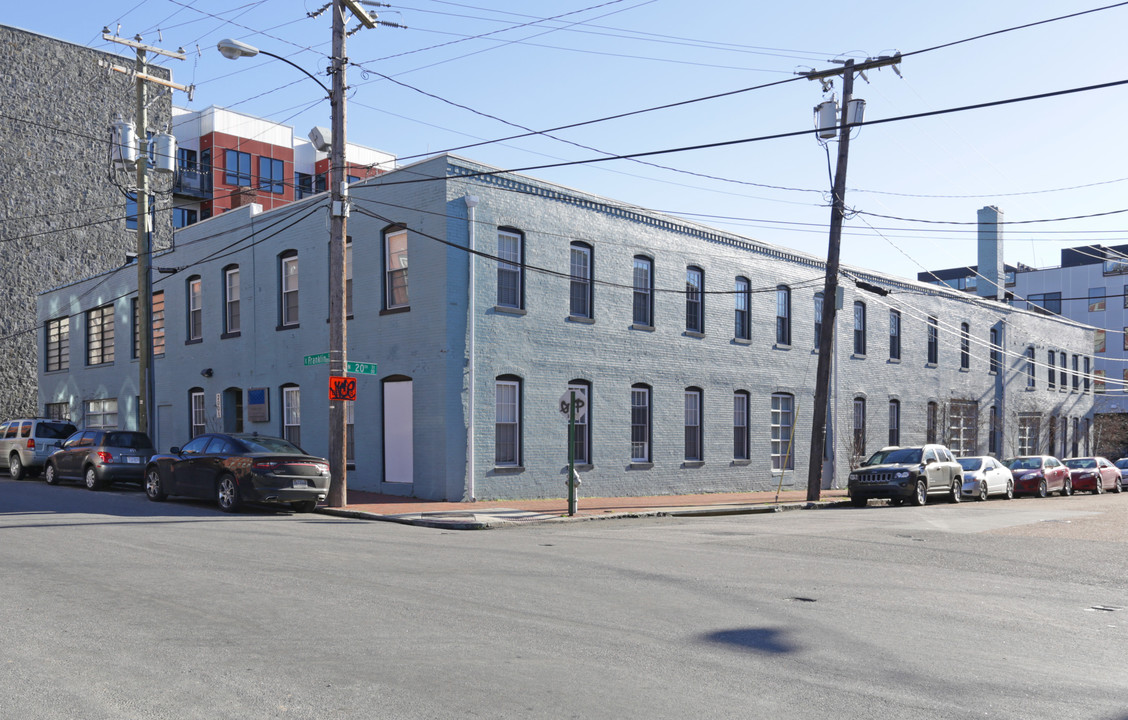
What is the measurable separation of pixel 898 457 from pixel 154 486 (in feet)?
60.6

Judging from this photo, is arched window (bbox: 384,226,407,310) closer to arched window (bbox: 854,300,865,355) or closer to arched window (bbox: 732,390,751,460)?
arched window (bbox: 732,390,751,460)

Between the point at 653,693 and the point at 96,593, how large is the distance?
18.3ft

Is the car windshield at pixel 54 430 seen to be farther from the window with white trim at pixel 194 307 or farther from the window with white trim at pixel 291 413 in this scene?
the window with white trim at pixel 291 413

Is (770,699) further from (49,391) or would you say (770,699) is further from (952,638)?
(49,391)

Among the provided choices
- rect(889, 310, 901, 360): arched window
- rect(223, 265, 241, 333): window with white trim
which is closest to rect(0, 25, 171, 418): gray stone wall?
rect(223, 265, 241, 333): window with white trim

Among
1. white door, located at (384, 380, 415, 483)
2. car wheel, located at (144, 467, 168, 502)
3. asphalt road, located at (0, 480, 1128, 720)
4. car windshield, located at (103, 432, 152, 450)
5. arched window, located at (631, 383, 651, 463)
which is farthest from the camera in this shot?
arched window, located at (631, 383, 651, 463)

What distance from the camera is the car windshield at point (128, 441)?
23.0 meters

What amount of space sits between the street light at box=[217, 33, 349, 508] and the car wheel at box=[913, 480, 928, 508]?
575 inches

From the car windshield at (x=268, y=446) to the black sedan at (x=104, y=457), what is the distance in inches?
236

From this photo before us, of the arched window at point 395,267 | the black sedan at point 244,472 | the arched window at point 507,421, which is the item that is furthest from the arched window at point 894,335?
the black sedan at point 244,472

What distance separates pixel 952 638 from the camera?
7.82 meters

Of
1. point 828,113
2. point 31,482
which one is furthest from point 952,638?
point 31,482

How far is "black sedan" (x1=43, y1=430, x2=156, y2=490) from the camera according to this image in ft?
74.1

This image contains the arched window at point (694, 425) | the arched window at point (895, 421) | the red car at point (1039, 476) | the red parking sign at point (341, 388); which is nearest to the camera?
the red parking sign at point (341, 388)
